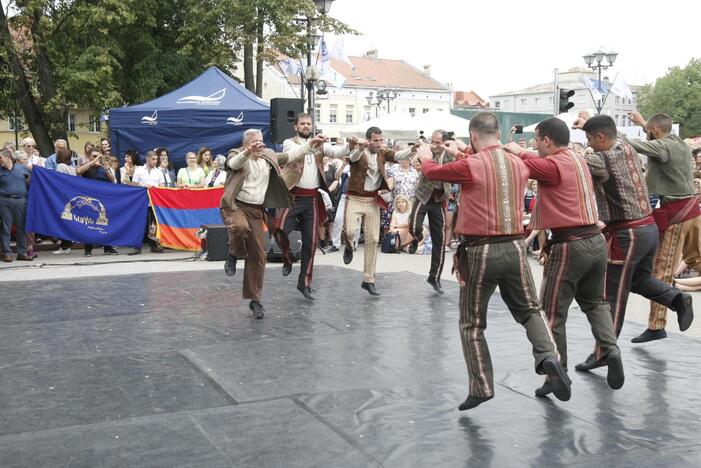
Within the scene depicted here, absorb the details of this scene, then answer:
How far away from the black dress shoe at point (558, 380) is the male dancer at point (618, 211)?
908 millimetres

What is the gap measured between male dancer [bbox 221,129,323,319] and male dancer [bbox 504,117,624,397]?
3205 millimetres

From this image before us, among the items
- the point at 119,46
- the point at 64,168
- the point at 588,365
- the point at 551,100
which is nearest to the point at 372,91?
the point at 551,100

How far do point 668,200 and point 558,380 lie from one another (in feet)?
9.10

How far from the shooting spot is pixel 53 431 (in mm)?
4457

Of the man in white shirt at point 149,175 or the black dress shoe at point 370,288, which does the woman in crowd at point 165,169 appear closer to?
the man in white shirt at point 149,175

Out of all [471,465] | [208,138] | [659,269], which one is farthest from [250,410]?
[208,138]

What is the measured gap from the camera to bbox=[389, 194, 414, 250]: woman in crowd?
14641 mm

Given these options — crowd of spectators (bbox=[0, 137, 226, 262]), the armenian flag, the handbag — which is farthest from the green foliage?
the handbag

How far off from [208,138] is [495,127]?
507 inches

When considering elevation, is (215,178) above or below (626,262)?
above

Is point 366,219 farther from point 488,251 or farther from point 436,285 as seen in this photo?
point 488,251

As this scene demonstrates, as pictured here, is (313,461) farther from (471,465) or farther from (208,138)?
(208,138)

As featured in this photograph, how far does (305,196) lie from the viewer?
28.7 ft

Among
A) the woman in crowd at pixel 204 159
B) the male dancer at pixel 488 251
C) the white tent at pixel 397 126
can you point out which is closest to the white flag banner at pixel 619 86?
the white tent at pixel 397 126
